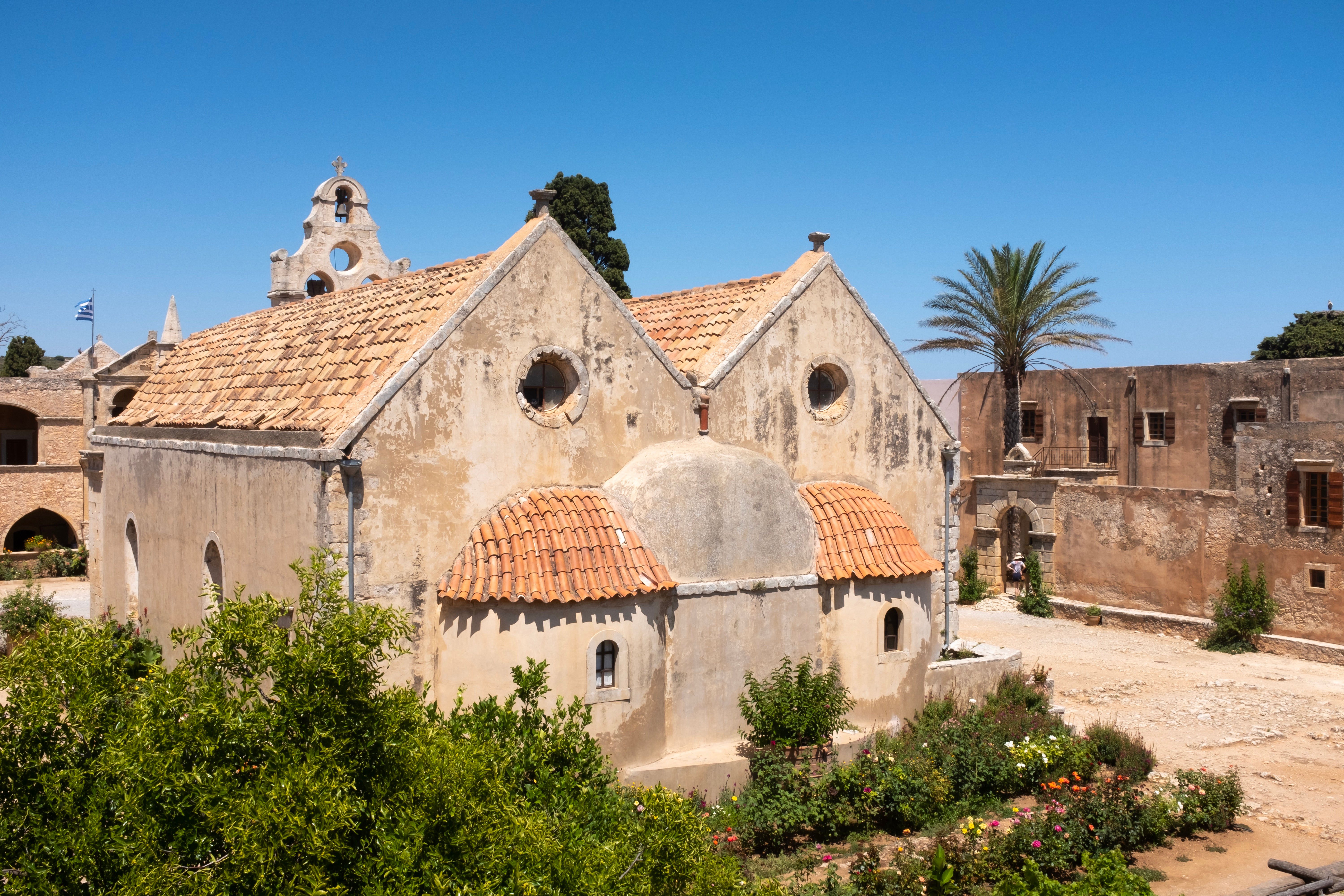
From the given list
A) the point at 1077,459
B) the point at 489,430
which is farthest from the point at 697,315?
the point at 1077,459

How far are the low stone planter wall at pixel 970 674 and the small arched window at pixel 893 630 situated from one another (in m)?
0.83

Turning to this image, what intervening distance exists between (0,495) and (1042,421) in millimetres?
35706

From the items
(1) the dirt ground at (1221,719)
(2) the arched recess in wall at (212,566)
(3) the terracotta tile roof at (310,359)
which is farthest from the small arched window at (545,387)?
(1) the dirt ground at (1221,719)

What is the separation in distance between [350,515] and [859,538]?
6.95 metres

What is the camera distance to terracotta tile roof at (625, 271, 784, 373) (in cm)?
1501

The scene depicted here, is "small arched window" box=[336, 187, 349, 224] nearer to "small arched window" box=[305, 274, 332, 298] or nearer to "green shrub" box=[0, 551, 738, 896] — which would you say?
"small arched window" box=[305, 274, 332, 298]

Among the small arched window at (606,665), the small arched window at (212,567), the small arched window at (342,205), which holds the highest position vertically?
the small arched window at (342,205)

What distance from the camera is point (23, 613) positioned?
20.4m

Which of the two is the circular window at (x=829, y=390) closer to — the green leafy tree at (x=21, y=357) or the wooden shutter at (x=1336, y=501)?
the wooden shutter at (x=1336, y=501)

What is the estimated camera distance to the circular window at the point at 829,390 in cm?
1502

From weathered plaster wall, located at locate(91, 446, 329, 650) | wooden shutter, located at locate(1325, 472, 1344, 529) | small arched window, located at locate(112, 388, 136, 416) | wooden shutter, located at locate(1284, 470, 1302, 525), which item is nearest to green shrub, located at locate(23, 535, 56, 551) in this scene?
small arched window, located at locate(112, 388, 136, 416)

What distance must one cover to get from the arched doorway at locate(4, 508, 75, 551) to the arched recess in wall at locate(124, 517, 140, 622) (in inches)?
880

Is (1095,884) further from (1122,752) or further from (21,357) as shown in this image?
(21,357)

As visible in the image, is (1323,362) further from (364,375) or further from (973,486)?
(364,375)
